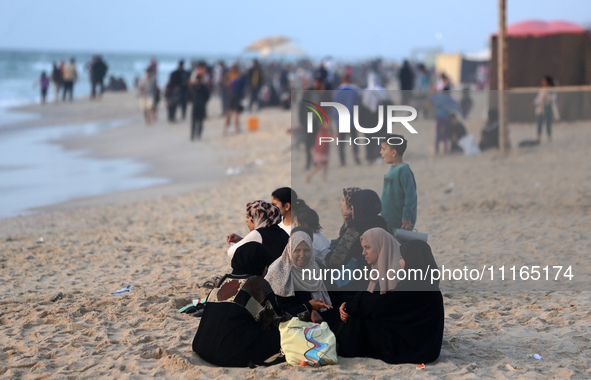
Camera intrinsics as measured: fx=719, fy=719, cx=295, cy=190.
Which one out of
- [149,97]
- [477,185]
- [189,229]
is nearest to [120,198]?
[189,229]

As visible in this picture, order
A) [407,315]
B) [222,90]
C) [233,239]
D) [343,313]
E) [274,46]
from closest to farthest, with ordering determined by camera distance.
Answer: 1. [407,315]
2. [343,313]
3. [233,239]
4. [222,90]
5. [274,46]

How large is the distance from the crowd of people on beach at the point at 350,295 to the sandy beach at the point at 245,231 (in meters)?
0.13

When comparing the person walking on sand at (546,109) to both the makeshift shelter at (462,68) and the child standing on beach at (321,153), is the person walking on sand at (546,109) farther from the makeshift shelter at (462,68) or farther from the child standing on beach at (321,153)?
the makeshift shelter at (462,68)

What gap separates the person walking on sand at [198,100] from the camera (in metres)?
16.3

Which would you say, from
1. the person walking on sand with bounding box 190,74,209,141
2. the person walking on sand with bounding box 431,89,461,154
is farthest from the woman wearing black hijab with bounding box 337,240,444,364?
the person walking on sand with bounding box 190,74,209,141

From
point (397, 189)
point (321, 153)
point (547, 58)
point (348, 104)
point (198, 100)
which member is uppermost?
point (547, 58)

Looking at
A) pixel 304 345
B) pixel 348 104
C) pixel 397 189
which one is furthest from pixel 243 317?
pixel 348 104

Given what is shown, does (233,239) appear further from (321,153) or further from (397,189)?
(321,153)

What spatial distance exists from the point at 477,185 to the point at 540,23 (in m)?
10.0

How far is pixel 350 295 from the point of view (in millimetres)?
4793

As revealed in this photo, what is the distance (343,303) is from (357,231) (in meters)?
0.49

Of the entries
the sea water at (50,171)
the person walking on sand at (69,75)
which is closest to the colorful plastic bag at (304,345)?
the sea water at (50,171)

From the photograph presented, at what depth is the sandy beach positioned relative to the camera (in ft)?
14.2

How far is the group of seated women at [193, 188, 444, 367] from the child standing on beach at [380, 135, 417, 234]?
9 centimetres
